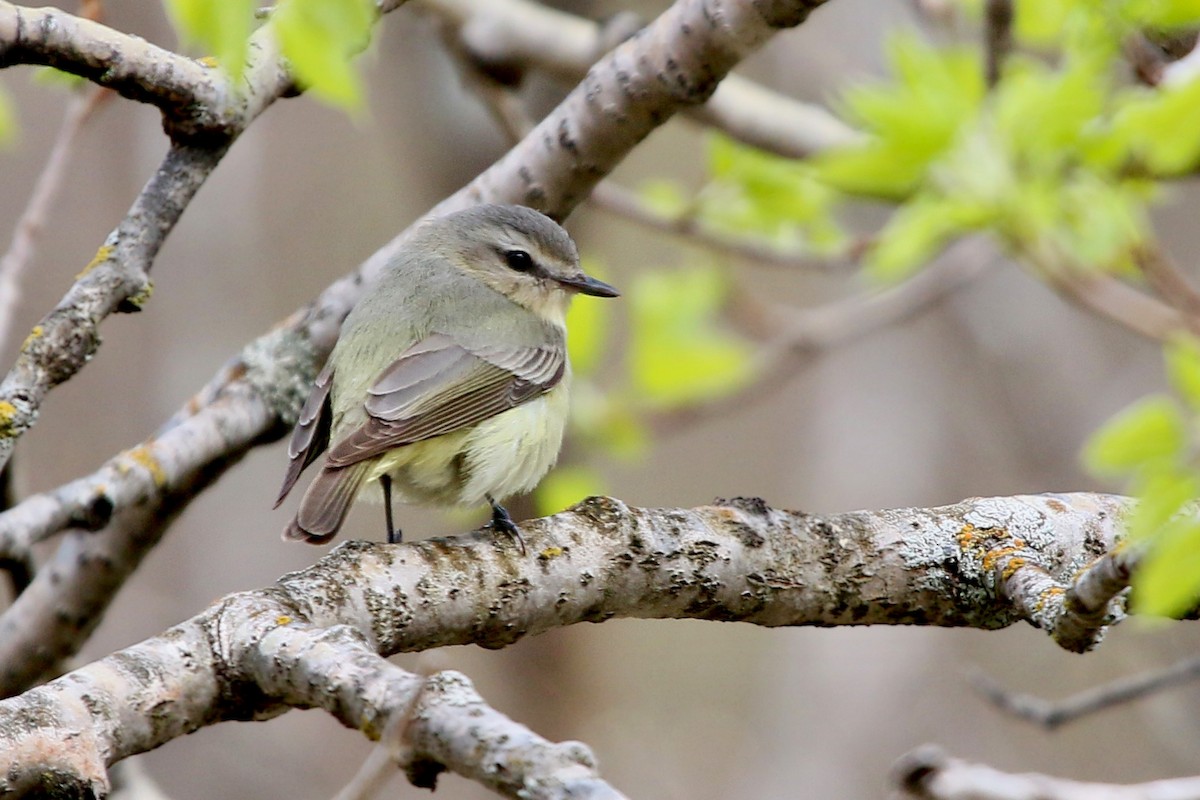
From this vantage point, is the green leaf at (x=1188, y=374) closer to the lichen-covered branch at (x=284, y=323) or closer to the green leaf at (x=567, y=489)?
the lichen-covered branch at (x=284, y=323)

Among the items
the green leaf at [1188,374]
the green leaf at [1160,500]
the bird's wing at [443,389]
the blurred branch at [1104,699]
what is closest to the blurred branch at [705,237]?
the bird's wing at [443,389]

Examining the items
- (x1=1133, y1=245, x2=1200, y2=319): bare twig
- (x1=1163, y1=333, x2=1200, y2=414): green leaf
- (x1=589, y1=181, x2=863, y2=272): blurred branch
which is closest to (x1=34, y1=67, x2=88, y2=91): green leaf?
(x1=589, y1=181, x2=863, y2=272): blurred branch

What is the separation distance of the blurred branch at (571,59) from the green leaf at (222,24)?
310cm

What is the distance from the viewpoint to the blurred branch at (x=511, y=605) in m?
1.73

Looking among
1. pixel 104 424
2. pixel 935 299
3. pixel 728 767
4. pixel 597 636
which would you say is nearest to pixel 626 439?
pixel 935 299

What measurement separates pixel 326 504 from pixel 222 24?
4.88ft

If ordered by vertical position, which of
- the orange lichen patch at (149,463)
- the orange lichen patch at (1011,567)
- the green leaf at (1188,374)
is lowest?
the orange lichen patch at (1011,567)

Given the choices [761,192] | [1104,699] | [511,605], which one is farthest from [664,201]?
[511,605]

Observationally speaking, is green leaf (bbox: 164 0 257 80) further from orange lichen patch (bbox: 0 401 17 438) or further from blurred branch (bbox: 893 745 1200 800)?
blurred branch (bbox: 893 745 1200 800)

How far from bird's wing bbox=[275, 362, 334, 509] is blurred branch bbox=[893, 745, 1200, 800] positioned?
1668mm

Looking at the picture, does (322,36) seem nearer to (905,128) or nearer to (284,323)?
(284,323)

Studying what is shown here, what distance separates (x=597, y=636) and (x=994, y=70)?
517 cm

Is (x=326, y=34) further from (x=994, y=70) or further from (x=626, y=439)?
(x=626, y=439)

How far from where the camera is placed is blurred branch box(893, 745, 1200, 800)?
2.43 metres
